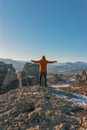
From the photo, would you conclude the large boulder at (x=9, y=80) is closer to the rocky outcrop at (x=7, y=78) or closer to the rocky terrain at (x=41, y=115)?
the rocky outcrop at (x=7, y=78)

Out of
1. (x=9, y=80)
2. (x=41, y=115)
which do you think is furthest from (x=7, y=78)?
(x=41, y=115)

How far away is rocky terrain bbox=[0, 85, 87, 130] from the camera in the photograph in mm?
10417

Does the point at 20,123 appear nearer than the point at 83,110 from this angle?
Yes

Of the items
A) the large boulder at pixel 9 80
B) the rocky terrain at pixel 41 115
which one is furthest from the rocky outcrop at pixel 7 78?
the rocky terrain at pixel 41 115

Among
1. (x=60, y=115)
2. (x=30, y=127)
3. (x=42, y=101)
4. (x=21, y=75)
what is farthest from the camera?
(x=21, y=75)

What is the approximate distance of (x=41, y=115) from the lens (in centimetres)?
1127

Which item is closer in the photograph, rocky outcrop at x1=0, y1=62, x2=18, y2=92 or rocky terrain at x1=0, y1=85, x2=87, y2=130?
rocky terrain at x1=0, y1=85, x2=87, y2=130

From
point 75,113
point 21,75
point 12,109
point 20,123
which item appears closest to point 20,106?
point 12,109

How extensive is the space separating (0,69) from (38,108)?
28.7 meters

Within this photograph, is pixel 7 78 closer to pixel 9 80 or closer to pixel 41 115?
pixel 9 80

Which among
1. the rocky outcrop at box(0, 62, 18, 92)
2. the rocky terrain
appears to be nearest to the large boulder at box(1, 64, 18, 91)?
the rocky outcrop at box(0, 62, 18, 92)

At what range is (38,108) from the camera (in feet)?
40.2

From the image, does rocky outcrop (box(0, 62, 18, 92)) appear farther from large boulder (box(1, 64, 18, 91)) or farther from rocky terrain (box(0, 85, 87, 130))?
rocky terrain (box(0, 85, 87, 130))

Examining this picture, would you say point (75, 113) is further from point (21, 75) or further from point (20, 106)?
point (21, 75)
